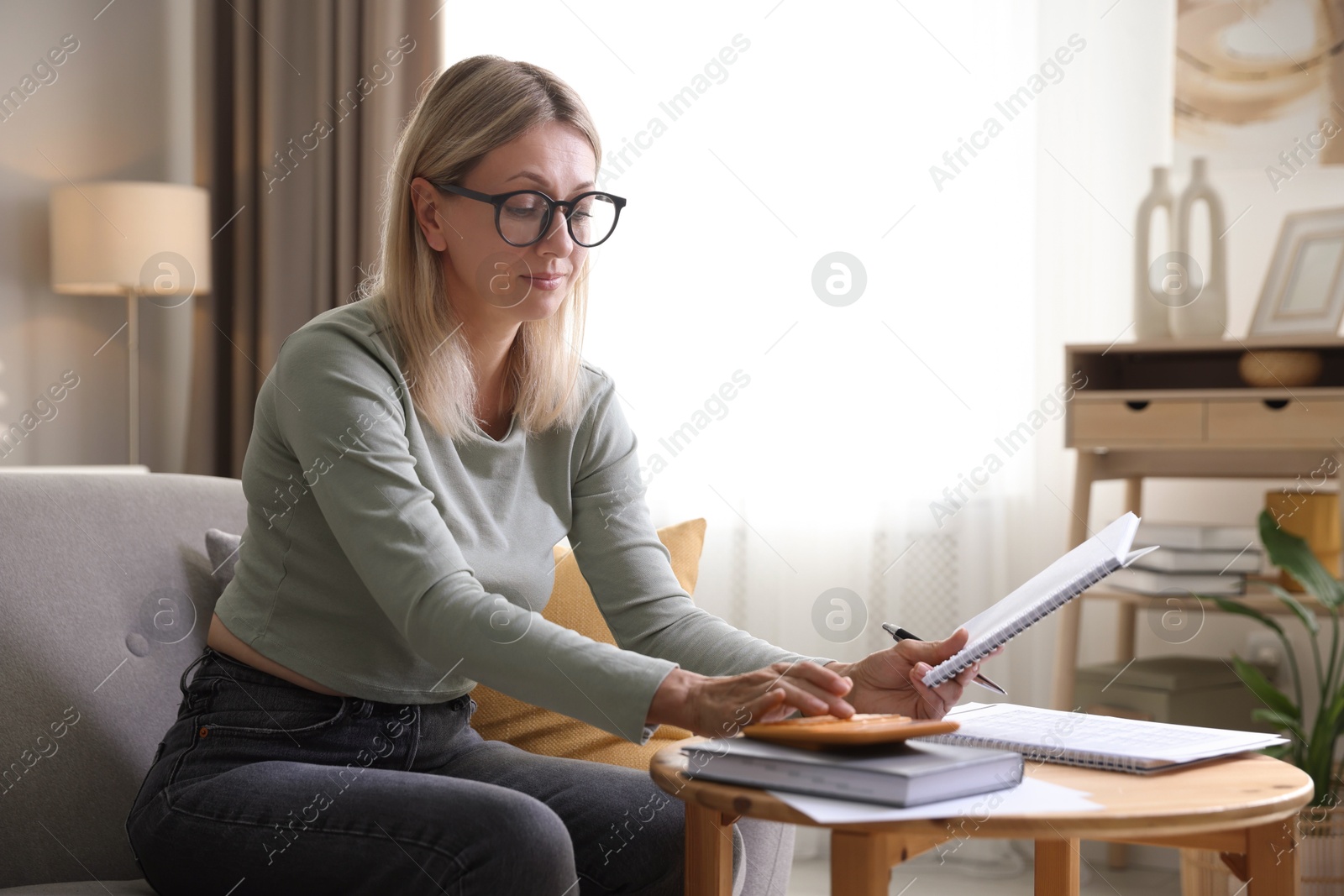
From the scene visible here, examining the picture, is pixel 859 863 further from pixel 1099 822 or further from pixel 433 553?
pixel 433 553

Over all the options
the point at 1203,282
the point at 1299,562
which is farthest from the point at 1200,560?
the point at 1203,282

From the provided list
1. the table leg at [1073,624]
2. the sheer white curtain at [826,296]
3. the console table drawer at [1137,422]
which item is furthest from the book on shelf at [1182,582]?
the sheer white curtain at [826,296]

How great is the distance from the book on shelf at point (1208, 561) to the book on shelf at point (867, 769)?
160 cm

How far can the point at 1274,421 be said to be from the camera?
224cm

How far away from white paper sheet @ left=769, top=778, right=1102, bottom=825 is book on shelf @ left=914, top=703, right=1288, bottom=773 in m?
0.09

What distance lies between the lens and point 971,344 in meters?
2.80

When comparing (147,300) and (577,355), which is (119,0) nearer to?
(147,300)

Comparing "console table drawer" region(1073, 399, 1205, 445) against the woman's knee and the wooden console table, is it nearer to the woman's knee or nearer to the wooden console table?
the wooden console table

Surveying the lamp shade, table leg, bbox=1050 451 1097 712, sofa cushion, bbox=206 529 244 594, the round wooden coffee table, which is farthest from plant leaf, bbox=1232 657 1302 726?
the lamp shade

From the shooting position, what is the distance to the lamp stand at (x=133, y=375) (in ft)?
10.1

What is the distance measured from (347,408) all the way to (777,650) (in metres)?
0.48

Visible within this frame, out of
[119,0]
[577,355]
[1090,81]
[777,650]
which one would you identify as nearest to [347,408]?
[577,355]

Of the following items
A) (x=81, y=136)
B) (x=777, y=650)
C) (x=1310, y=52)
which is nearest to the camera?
(x=777, y=650)

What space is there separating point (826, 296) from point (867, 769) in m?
2.10
